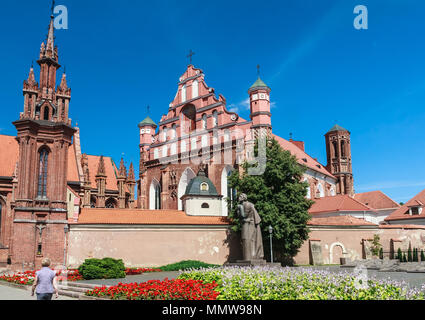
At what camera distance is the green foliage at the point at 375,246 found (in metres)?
35.9

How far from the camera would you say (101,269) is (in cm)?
2073

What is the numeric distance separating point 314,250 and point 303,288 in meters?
24.3

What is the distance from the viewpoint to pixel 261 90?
38.2 m

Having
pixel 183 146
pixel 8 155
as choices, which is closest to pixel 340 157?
pixel 183 146

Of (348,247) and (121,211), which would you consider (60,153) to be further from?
(348,247)

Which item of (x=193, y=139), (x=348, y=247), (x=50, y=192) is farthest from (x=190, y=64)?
(x=348, y=247)

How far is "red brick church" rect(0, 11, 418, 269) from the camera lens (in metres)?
28.0

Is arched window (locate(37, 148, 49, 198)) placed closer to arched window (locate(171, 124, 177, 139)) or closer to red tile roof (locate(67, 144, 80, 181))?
red tile roof (locate(67, 144, 80, 181))

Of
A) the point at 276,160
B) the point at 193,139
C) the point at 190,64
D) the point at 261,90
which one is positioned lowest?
the point at 276,160

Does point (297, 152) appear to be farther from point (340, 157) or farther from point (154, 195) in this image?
point (154, 195)

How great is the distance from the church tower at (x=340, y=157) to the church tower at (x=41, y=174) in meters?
46.5

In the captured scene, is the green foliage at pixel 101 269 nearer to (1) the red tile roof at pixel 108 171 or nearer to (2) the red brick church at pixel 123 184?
(2) the red brick church at pixel 123 184

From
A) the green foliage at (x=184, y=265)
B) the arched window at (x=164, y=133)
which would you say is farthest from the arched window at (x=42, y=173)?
the arched window at (x=164, y=133)

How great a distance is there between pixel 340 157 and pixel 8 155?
162ft
